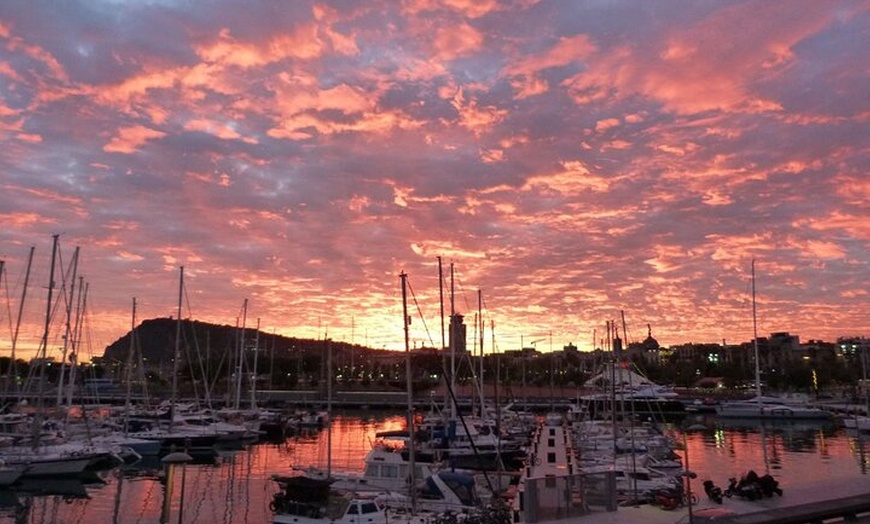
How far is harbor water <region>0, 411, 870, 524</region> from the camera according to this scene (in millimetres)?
37156

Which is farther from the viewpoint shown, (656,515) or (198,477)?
(198,477)

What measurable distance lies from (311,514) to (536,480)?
1546cm

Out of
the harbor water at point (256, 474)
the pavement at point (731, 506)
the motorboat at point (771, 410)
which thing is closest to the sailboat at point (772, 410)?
the motorboat at point (771, 410)

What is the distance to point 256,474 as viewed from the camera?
172ft

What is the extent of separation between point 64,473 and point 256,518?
76.3 feet

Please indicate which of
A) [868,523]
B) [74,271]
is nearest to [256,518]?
[868,523]

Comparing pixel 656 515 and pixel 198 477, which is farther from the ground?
pixel 656 515

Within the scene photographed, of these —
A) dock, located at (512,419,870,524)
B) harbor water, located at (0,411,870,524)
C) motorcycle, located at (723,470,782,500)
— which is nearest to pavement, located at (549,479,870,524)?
dock, located at (512,419,870,524)

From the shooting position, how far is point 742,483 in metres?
19.6

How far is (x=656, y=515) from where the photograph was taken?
1677 cm

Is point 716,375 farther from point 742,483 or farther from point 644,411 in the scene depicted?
point 742,483

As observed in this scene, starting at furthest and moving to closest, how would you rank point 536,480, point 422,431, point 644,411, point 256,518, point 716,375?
1. point 716,375
2. point 644,411
3. point 422,431
4. point 256,518
5. point 536,480

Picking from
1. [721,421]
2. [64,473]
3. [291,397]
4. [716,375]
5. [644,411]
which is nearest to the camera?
[64,473]

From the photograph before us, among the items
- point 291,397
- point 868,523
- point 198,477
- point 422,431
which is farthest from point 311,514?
point 291,397
